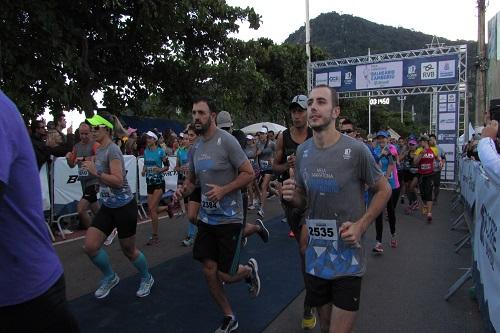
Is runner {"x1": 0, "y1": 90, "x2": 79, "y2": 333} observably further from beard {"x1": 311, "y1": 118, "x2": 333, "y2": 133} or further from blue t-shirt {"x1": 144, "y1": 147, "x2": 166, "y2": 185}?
blue t-shirt {"x1": 144, "y1": 147, "x2": 166, "y2": 185}

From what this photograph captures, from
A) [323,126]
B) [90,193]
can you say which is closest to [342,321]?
[323,126]

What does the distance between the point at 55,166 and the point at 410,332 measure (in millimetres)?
6672

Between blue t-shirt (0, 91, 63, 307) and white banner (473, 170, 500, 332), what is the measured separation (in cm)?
274

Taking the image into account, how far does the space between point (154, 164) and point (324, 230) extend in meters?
5.47

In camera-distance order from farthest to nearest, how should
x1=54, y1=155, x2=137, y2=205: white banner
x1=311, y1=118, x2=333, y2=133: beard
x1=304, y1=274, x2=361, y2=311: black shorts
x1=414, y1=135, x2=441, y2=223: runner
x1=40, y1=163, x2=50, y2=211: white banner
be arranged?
x1=414, y1=135, x2=441, y2=223: runner < x1=54, y1=155, x2=137, y2=205: white banner < x1=40, y1=163, x2=50, y2=211: white banner < x1=311, y1=118, x2=333, y2=133: beard < x1=304, y1=274, x2=361, y2=311: black shorts

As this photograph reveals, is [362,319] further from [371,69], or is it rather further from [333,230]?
[371,69]

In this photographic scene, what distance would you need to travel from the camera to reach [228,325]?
12.6ft

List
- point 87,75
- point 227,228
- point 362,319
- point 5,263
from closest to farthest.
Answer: point 5,263 < point 227,228 < point 362,319 < point 87,75

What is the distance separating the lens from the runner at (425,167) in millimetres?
10297

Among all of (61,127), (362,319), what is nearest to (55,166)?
(61,127)

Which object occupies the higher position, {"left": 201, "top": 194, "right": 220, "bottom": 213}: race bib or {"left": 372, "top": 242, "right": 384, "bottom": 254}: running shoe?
{"left": 201, "top": 194, "right": 220, "bottom": 213}: race bib

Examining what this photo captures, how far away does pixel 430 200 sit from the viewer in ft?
33.2

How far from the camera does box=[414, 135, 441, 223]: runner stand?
1030cm

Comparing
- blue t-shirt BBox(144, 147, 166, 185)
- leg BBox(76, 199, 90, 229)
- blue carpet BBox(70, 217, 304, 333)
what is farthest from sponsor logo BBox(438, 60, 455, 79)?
leg BBox(76, 199, 90, 229)
